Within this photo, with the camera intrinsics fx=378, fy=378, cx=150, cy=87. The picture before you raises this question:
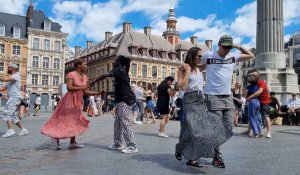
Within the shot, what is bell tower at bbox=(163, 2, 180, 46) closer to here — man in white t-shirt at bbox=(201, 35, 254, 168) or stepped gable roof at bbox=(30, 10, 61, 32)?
stepped gable roof at bbox=(30, 10, 61, 32)

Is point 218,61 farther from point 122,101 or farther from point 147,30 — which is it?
point 147,30

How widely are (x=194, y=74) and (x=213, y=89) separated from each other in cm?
37

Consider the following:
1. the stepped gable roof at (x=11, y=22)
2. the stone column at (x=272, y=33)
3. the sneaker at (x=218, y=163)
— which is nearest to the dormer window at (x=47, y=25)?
the stepped gable roof at (x=11, y=22)

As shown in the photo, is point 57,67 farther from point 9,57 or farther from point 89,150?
point 89,150

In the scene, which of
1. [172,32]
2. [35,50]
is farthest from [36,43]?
[172,32]

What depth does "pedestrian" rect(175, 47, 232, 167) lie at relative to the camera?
5199 millimetres

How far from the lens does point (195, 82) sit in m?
5.73

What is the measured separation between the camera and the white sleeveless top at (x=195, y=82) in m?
5.66

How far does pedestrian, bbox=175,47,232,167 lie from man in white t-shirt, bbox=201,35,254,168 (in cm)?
19

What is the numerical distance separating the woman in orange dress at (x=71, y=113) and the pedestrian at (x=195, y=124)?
8.21ft

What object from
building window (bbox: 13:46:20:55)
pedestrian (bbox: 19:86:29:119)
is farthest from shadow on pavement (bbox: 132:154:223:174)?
building window (bbox: 13:46:20:55)

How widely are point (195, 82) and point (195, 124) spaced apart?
718mm

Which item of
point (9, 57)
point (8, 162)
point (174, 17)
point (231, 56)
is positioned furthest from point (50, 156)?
point (174, 17)

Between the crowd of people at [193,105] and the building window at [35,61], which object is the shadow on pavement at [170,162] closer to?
the crowd of people at [193,105]
